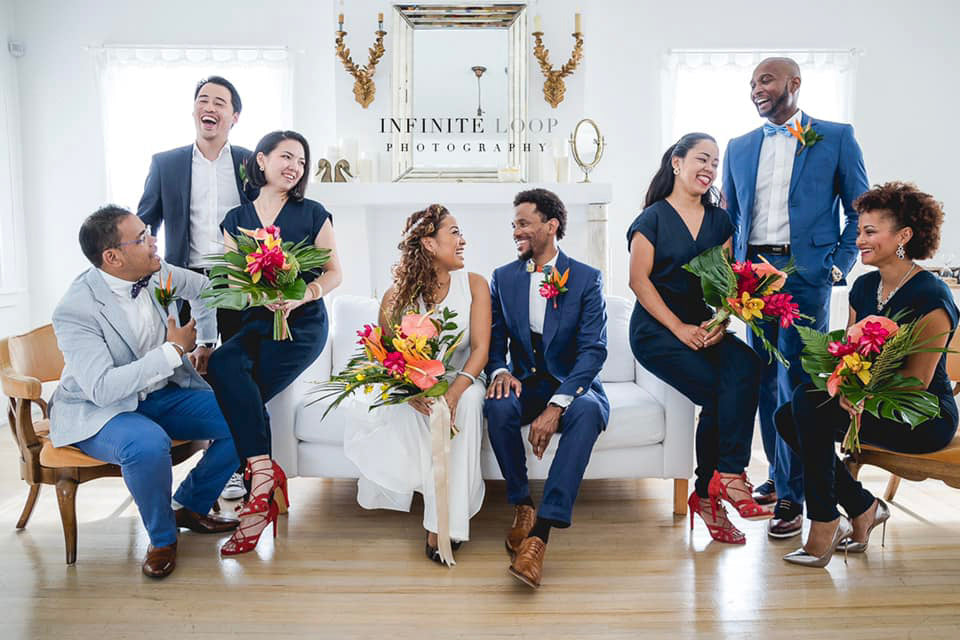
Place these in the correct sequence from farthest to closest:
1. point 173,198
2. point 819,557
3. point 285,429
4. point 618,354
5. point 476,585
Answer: point 618,354, point 173,198, point 285,429, point 819,557, point 476,585

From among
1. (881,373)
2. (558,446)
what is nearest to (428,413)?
(558,446)

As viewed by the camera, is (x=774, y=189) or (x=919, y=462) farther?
(x=774, y=189)

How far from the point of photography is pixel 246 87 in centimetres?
570

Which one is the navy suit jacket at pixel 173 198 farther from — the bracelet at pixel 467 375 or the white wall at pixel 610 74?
the white wall at pixel 610 74

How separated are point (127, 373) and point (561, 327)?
1.62 meters

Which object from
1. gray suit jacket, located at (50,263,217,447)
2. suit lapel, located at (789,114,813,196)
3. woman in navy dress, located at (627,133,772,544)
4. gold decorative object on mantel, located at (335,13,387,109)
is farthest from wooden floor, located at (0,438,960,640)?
gold decorative object on mantel, located at (335,13,387,109)

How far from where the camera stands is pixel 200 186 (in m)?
3.21

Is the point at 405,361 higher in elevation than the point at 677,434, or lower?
higher

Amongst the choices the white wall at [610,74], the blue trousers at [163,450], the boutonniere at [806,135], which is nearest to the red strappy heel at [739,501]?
the boutonniere at [806,135]

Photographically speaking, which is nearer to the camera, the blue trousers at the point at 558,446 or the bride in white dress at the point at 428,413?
the blue trousers at the point at 558,446

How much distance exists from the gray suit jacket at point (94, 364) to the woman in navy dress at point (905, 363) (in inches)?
91.2

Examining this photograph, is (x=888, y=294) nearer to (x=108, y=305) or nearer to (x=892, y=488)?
(x=892, y=488)

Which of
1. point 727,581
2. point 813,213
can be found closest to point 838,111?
point 813,213

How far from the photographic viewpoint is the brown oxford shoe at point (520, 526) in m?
2.67
